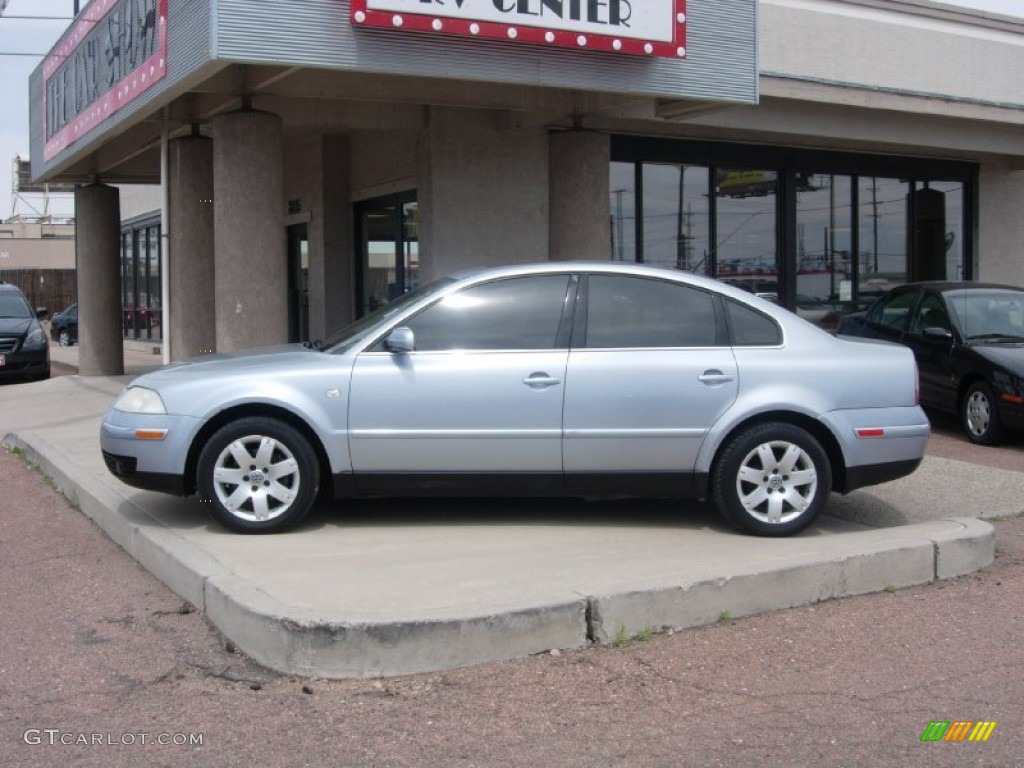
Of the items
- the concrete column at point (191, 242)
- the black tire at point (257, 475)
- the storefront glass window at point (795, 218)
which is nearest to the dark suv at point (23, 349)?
the concrete column at point (191, 242)

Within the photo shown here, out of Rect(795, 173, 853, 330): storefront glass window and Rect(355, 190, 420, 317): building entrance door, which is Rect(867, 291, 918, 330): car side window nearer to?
Rect(795, 173, 853, 330): storefront glass window

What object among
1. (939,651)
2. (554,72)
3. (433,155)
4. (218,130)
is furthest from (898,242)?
(939,651)

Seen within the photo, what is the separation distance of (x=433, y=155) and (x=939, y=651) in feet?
29.3

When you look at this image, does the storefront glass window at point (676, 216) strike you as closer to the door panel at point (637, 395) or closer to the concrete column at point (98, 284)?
the concrete column at point (98, 284)

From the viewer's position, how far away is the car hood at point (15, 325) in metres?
17.8

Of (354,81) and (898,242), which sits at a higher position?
(354,81)

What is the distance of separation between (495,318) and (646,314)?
0.93 m

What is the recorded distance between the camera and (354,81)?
35.6 feet

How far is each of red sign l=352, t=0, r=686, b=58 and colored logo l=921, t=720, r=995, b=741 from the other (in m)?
6.78

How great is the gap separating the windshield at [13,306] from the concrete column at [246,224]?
10141 millimetres

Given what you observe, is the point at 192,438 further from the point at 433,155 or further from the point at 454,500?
the point at 433,155

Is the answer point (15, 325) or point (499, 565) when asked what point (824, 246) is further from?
point (15, 325)

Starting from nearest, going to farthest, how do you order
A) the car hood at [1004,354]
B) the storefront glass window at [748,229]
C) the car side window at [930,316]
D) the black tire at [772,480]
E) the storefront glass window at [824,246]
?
the black tire at [772,480] → the car hood at [1004,354] → the car side window at [930,316] → the storefront glass window at [748,229] → the storefront glass window at [824,246]

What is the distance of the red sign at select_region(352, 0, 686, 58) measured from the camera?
8.95m
